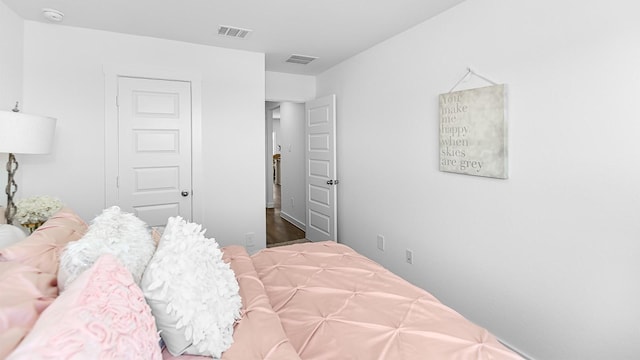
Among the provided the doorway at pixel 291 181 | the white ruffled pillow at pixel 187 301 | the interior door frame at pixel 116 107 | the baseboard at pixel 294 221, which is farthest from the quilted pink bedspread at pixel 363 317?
the baseboard at pixel 294 221

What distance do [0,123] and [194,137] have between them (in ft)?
5.61

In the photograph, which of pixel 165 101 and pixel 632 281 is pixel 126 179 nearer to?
pixel 165 101

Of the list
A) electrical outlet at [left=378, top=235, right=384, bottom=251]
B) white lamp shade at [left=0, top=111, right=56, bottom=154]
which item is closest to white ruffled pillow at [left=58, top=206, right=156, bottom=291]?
white lamp shade at [left=0, top=111, right=56, bottom=154]

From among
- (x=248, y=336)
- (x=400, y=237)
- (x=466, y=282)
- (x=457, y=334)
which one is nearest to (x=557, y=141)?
(x=466, y=282)

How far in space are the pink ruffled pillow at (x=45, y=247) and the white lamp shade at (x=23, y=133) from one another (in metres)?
0.73

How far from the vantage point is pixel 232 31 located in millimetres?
3111

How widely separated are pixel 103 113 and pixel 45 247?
2.35 m

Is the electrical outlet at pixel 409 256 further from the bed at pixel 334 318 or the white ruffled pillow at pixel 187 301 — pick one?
the white ruffled pillow at pixel 187 301

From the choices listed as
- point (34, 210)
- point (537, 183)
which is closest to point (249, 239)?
point (34, 210)

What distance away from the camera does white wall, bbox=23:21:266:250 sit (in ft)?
9.63

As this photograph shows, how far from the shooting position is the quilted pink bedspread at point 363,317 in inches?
44.6

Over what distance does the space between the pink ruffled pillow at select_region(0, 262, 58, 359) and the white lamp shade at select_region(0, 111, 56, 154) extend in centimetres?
126

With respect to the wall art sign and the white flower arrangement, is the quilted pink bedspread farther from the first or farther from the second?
the white flower arrangement

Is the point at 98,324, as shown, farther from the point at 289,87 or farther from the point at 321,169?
the point at 289,87
